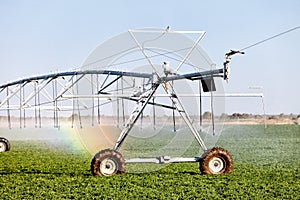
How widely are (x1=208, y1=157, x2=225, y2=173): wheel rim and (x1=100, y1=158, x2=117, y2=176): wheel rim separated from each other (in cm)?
282

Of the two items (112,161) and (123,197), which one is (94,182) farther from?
(123,197)

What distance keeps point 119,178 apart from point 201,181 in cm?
239

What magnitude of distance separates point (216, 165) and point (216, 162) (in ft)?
0.32

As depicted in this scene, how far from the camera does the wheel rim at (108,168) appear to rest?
16.1 m

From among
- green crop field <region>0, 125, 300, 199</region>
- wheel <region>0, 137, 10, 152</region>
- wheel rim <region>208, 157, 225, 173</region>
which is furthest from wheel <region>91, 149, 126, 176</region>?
wheel <region>0, 137, 10, 152</region>

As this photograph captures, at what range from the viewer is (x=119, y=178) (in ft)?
51.7

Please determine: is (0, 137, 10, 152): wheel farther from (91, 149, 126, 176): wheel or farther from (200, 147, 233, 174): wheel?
(200, 147, 233, 174): wheel

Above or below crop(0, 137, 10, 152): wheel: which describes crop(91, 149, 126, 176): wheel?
above

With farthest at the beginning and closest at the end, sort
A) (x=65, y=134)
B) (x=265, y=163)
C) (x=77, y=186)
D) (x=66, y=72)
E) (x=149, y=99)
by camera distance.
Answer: (x=65, y=134)
(x=66, y=72)
(x=265, y=163)
(x=149, y=99)
(x=77, y=186)

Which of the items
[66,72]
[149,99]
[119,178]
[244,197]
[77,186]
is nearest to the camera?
[244,197]

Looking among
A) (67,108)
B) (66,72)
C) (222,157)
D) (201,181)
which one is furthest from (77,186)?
(67,108)

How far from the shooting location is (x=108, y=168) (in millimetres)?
16219

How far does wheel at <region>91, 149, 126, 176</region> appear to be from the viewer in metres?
16.0

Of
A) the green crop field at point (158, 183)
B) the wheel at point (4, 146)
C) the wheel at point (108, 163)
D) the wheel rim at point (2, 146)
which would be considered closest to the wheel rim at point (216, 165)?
the green crop field at point (158, 183)
